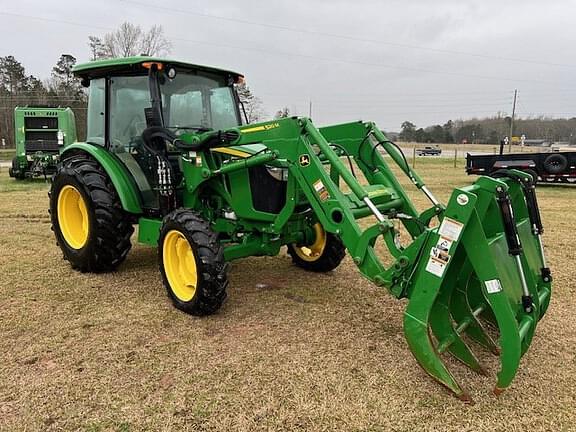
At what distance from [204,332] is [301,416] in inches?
52.0

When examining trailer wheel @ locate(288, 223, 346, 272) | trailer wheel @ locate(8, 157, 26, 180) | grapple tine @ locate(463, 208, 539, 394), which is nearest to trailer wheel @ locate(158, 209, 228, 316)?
trailer wheel @ locate(288, 223, 346, 272)

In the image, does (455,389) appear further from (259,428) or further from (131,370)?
(131,370)

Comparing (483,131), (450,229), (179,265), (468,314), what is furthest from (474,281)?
(483,131)

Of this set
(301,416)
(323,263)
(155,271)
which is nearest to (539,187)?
(323,263)

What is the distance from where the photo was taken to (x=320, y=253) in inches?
210

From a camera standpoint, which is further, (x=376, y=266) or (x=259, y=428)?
(x=376, y=266)

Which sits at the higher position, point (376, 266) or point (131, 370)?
point (376, 266)

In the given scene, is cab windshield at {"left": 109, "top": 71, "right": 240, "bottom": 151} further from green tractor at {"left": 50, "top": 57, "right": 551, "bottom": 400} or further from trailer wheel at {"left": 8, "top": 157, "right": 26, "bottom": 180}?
trailer wheel at {"left": 8, "top": 157, "right": 26, "bottom": 180}

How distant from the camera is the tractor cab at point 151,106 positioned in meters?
4.55

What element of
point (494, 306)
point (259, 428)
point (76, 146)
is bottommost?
point (259, 428)

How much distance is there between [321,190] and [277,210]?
0.77m

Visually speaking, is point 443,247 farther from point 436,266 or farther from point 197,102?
point 197,102

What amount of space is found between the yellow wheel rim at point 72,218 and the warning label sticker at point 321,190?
294cm

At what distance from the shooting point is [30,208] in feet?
31.4
